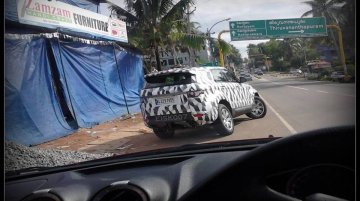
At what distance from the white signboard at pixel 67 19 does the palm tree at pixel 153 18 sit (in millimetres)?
3046

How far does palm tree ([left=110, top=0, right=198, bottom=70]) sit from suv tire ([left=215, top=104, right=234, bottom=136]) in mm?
A: 11558

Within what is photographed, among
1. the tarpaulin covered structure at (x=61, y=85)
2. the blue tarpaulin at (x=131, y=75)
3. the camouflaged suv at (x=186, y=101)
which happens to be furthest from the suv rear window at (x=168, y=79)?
the blue tarpaulin at (x=131, y=75)

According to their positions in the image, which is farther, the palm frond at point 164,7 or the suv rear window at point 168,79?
the palm frond at point 164,7

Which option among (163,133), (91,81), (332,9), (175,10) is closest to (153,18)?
(175,10)

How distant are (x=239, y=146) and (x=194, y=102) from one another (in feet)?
19.3

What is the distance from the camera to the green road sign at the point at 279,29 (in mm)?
28847

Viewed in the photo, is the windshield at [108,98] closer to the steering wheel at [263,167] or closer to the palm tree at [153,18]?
the palm tree at [153,18]

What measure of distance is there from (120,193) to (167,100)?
260 inches

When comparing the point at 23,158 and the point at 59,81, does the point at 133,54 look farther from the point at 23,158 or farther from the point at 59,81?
the point at 23,158

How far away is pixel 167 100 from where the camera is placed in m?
8.41

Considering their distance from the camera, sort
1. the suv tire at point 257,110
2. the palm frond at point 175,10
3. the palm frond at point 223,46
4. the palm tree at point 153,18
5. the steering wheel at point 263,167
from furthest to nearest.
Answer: the palm frond at point 223,46 < the palm frond at point 175,10 < the palm tree at point 153,18 < the suv tire at point 257,110 < the steering wheel at point 263,167

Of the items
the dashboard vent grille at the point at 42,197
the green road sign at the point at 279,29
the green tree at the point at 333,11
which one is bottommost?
the dashboard vent grille at the point at 42,197

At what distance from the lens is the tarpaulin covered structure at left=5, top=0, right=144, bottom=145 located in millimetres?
9523

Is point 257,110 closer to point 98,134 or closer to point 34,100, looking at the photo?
point 98,134
